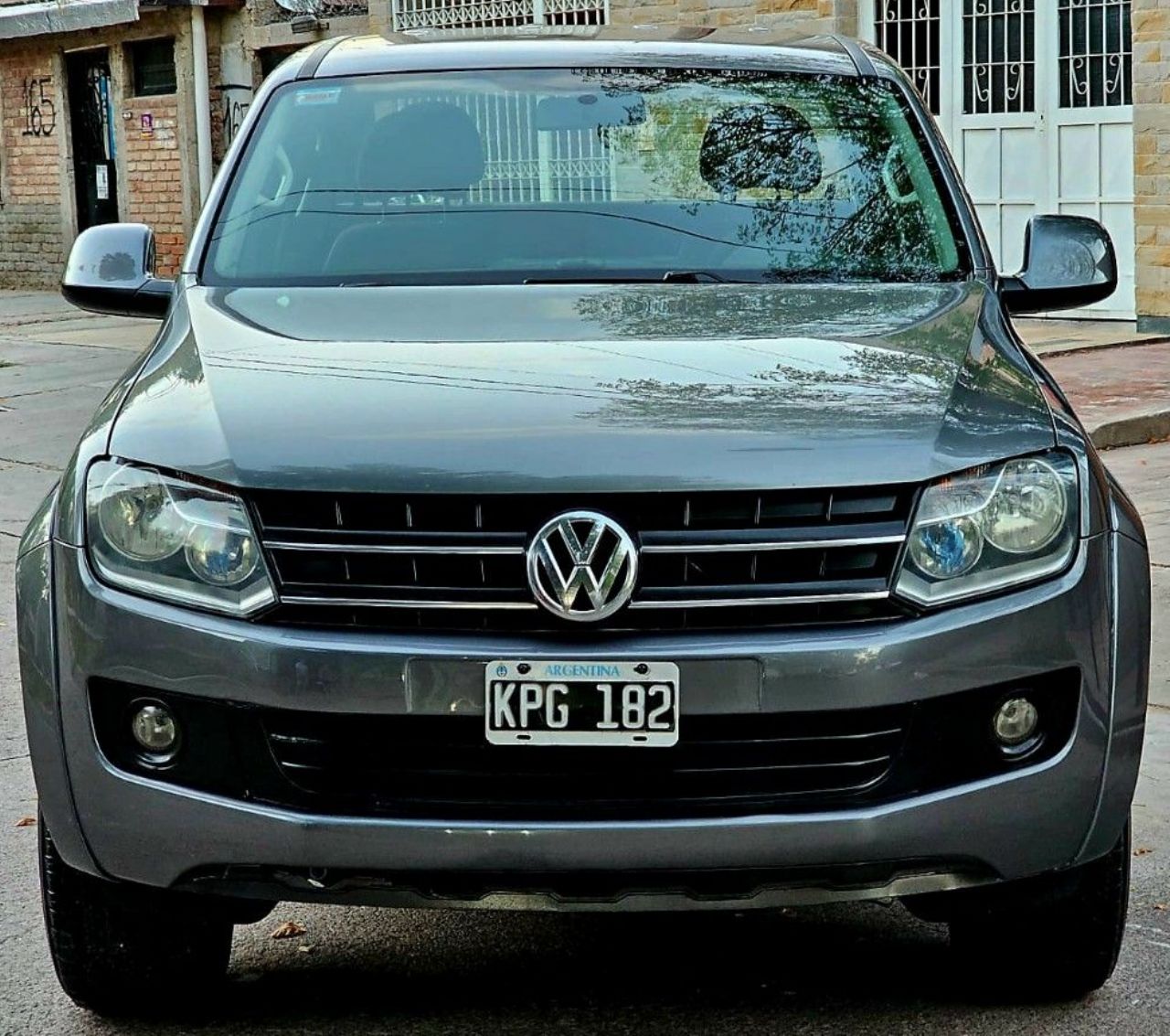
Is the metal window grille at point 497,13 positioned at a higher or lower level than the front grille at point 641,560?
higher

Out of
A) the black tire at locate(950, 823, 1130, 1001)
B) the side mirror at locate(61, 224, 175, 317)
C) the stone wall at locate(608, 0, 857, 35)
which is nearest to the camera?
the black tire at locate(950, 823, 1130, 1001)

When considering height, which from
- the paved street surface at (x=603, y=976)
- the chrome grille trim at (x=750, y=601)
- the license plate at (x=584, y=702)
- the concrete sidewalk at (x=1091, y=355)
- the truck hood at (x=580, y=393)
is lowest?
the concrete sidewalk at (x=1091, y=355)

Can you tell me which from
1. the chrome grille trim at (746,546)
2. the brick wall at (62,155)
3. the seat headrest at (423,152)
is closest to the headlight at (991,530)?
the chrome grille trim at (746,546)

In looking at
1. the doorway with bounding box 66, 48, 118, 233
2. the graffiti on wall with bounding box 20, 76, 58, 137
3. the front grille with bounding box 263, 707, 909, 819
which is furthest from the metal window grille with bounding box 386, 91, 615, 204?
the graffiti on wall with bounding box 20, 76, 58, 137

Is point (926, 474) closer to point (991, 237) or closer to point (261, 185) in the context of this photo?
point (261, 185)

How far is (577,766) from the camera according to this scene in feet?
9.55

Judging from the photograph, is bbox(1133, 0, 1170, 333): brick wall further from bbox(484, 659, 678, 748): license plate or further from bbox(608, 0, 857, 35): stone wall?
bbox(484, 659, 678, 748): license plate

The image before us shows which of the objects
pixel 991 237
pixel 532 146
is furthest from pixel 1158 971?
pixel 991 237

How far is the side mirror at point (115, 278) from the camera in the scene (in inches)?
170

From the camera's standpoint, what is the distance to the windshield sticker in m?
4.45

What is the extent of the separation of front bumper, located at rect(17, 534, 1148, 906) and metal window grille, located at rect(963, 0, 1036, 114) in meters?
12.9

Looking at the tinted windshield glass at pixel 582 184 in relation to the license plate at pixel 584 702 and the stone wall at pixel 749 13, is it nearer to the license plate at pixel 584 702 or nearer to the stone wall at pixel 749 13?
the license plate at pixel 584 702

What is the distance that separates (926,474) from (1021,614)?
0.76 feet

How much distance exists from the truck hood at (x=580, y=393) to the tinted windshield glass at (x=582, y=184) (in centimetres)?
26
